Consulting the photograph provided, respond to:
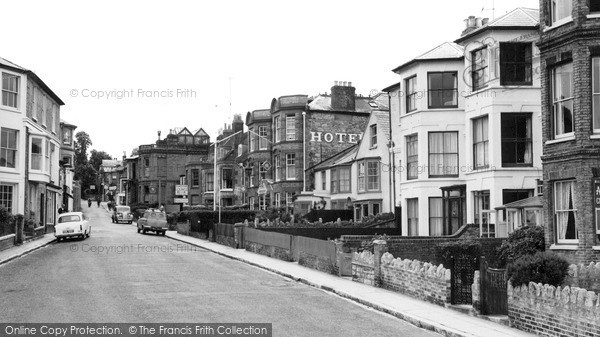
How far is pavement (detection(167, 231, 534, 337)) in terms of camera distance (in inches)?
545

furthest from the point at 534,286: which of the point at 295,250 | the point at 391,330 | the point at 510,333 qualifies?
the point at 295,250

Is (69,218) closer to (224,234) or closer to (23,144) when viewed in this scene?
(23,144)

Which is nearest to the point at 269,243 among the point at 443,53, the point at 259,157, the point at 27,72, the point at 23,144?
the point at 443,53

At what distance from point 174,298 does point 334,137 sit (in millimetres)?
42875

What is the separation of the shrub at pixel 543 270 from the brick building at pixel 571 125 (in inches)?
278

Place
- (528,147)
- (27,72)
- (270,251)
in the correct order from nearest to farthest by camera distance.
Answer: (528,147)
(270,251)
(27,72)

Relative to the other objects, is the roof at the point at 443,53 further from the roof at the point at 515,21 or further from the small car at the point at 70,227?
the small car at the point at 70,227

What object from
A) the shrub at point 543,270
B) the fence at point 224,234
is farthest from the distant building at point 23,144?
the shrub at point 543,270

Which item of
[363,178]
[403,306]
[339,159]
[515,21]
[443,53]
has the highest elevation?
Answer: [515,21]

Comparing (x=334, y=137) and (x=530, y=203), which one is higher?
(x=334, y=137)

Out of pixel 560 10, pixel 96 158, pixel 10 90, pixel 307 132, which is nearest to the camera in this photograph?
pixel 560 10

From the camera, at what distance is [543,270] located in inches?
549

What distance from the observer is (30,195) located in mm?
45531

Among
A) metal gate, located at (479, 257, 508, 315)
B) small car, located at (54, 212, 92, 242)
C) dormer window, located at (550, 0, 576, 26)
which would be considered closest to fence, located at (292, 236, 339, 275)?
metal gate, located at (479, 257, 508, 315)
